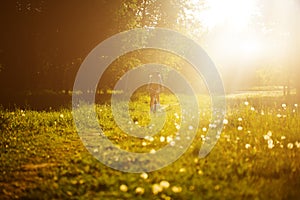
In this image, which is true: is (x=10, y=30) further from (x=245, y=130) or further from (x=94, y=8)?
(x=245, y=130)

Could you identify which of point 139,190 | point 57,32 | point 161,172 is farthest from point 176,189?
point 57,32

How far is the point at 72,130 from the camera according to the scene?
40.1ft

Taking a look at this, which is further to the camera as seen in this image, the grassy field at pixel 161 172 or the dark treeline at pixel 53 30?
the dark treeline at pixel 53 30

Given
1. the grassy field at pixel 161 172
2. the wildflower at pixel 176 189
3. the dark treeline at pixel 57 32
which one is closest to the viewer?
the wildflower at pixel 176 189

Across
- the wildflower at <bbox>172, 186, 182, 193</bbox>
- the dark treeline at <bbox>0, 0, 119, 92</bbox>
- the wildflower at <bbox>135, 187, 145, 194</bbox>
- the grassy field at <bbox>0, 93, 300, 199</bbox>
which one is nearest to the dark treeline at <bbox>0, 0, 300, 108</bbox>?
the dark treeline at <bbox>0, 0, 119, 92</bbox>

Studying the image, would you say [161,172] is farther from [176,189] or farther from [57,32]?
[57,32]

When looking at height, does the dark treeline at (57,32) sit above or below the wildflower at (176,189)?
above

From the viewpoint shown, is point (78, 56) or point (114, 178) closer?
point (114, 178)

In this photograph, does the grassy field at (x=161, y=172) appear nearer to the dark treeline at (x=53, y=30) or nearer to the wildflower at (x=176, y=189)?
the wildflower at (x=176, y=189)

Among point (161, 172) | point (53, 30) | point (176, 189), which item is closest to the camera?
point (176, 189)

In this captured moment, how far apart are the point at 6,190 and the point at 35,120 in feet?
26.2

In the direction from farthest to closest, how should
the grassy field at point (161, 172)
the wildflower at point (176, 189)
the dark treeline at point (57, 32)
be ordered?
1. the dark treeline at point (57, 32)
2. the grassy field at point (161, 172)
3. the wildflower at point (176, 189)

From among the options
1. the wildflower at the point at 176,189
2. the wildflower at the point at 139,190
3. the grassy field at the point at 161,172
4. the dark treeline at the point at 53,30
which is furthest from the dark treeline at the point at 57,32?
the wildflower at the point at 176,189

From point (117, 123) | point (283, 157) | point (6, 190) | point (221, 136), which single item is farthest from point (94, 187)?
point (117, 123)
